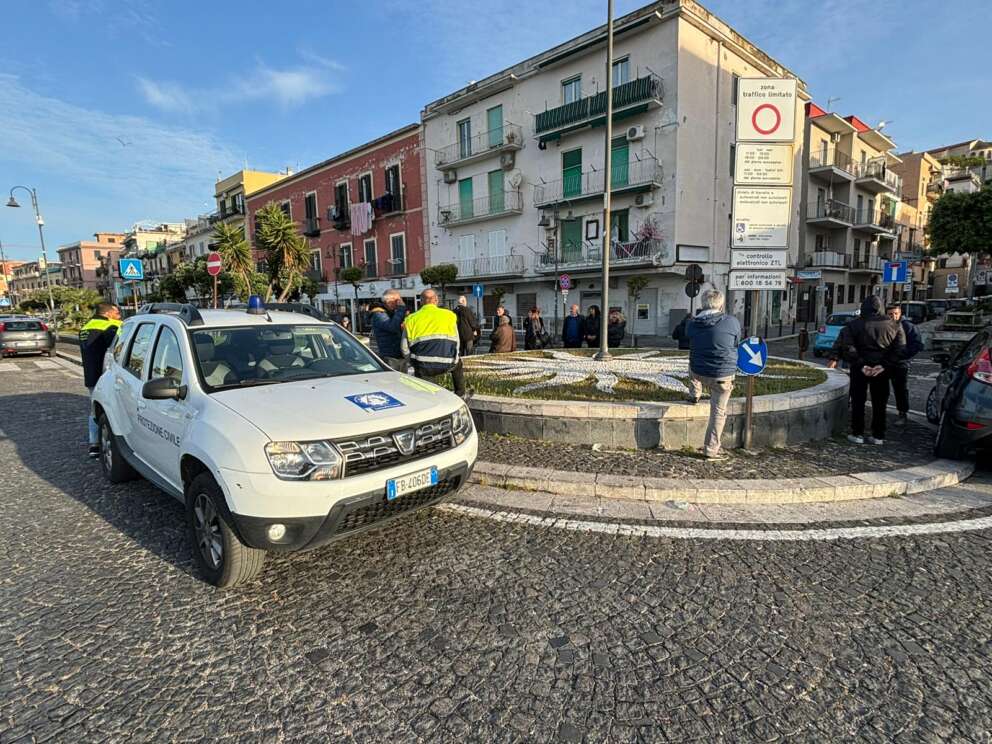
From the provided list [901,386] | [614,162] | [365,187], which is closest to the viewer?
[901,386]

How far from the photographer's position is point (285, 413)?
301 centimetres

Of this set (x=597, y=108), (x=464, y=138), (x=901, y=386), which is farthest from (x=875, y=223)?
(x=901, y=386)

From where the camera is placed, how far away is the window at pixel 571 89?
85.1ft

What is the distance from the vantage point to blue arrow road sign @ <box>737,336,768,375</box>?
5.08 metres

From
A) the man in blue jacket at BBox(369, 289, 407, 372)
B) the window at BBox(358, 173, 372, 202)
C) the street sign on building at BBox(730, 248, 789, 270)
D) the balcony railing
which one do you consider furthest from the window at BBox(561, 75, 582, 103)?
the man in blue jacket at BBox(369, 289, 407, 372)

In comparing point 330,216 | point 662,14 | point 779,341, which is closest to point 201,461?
point 779,341

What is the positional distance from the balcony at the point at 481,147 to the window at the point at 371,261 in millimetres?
8300

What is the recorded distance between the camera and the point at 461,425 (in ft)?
11.9

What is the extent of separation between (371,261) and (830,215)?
99.4 ft

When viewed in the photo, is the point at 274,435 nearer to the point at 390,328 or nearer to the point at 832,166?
the point at 390,328

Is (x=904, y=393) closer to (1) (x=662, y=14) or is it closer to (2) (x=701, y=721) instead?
(2) (x=701, y=721)

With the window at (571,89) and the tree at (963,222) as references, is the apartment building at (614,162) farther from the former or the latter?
the tree at (963,222)

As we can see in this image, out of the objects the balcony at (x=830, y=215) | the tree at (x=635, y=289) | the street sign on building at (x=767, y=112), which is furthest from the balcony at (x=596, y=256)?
the street sign on building at (x=767, y=112)

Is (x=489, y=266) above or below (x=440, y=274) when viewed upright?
above
